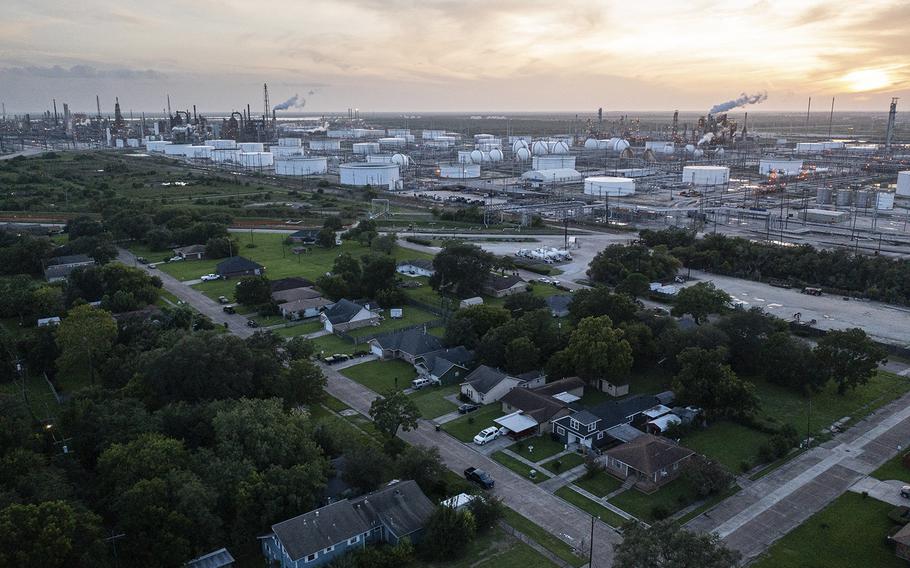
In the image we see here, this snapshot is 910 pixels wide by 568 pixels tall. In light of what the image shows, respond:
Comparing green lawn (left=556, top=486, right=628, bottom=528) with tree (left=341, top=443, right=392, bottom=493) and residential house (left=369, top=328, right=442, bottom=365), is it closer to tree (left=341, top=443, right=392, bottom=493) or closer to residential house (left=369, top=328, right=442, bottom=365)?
tree (left=341, top=443, right=392, bottom=493)

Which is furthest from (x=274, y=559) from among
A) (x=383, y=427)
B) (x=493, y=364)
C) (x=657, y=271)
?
(x=657, y=271)

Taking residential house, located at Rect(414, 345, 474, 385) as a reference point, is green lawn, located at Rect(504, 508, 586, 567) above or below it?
below

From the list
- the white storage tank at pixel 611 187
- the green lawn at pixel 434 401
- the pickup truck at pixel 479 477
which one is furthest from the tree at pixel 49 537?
the white storage tank at pixel 611 187

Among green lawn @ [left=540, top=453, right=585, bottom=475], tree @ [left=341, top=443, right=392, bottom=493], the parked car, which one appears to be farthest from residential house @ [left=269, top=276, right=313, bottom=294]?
green lawn @ [left=540, top=453, right=585, bottom=475]

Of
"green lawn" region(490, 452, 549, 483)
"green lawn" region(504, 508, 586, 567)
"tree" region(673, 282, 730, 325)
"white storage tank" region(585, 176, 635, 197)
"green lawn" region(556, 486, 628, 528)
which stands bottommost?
"green lawn" region(504, 508, 586, 567)

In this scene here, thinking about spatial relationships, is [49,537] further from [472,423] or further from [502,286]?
[502,286]

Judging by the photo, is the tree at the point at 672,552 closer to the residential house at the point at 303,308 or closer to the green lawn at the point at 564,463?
the green lawn at the point at 564,463

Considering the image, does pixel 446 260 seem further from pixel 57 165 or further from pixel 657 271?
pixel 57 165
